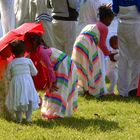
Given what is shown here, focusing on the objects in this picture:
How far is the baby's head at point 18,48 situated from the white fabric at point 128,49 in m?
2.27

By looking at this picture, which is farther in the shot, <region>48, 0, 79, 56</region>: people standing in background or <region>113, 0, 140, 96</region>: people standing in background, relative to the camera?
<region>48, 0, 79, 56</region>: people standing in background

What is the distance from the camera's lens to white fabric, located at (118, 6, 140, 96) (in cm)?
754

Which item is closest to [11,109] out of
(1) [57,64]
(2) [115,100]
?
(1) [57,64]

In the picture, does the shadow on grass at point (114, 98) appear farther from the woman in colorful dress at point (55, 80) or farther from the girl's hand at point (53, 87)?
the girl's hand at point (53, 87)

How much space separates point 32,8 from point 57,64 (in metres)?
2.64

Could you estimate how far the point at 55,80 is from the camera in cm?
593

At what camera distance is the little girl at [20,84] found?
18.5ft

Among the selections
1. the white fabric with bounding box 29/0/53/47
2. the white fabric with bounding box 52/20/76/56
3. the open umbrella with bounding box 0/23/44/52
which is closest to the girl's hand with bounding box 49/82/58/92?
the open umbrella with bounding box 0/23/44/52

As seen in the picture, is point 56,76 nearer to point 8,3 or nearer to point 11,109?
point 11,109

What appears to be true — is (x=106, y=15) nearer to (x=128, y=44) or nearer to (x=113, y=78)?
(x=128, y=44)

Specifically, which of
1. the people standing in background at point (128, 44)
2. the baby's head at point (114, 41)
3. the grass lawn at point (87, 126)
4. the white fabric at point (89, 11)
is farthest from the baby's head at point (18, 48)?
the white fabric at point (89, 11)

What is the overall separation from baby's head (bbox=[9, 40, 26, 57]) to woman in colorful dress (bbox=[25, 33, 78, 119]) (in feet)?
0.38

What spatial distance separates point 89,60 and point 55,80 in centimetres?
172

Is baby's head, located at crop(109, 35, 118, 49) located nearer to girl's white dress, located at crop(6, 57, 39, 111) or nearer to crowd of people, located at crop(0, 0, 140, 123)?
crowd of people, located at crop(0, 0, 140, 123)
